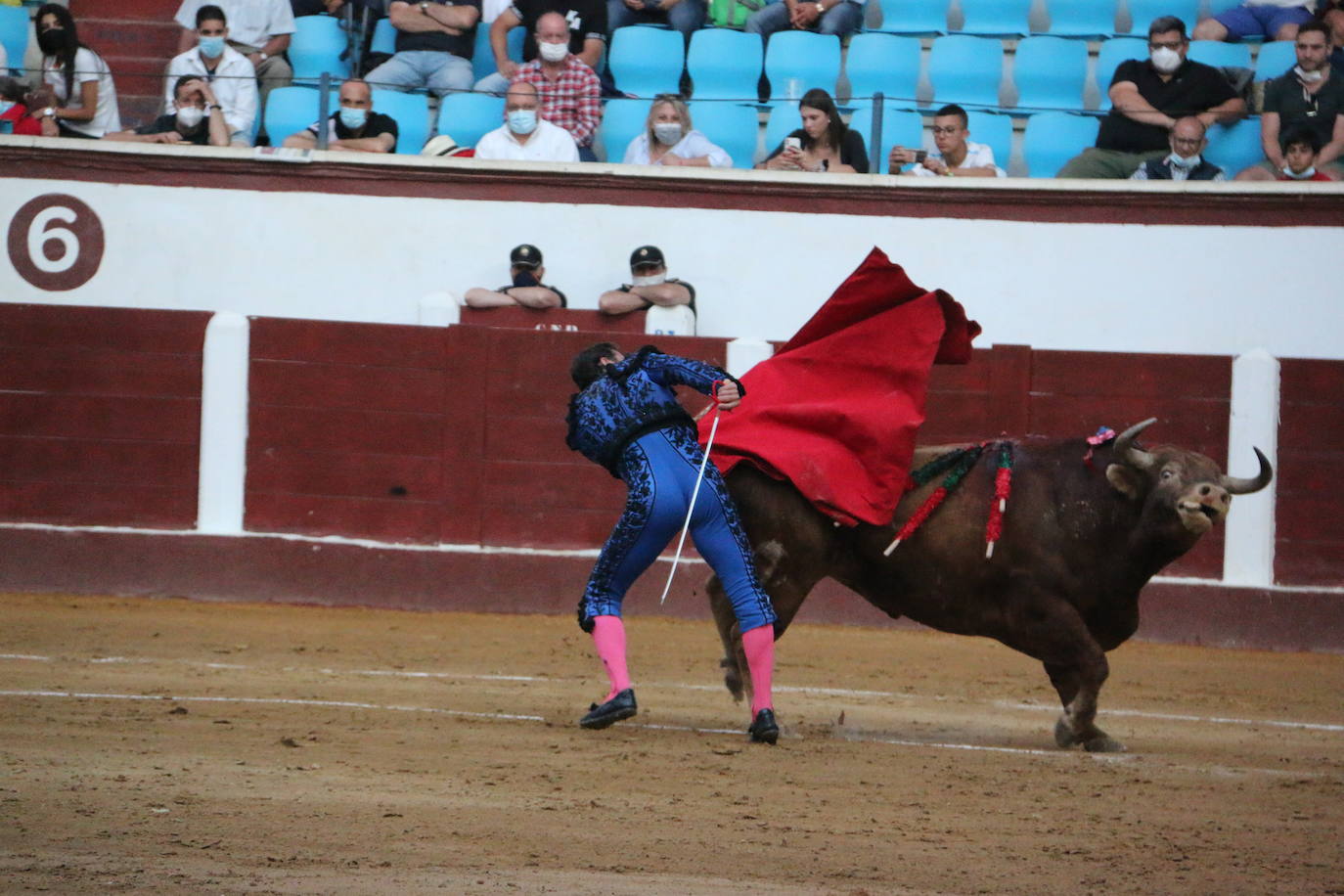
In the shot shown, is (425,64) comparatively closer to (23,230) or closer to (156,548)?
(23,230)

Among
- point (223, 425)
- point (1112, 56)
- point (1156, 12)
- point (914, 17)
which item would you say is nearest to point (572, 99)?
point (914, 17)

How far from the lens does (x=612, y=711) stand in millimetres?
5273

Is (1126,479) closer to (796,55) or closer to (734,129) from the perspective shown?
(734,129)

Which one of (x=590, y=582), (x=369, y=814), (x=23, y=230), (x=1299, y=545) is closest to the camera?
(x=369, y=814)

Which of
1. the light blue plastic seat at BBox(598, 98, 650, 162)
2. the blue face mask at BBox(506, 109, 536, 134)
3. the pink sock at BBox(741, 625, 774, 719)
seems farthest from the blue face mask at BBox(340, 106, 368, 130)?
the pink sock at BBox(741, 625, 774, 719)

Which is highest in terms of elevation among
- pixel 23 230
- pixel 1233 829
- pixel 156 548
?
pixel 23 230

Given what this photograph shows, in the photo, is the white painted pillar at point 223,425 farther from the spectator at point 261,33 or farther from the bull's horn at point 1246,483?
the bull's horn at point 1246,483

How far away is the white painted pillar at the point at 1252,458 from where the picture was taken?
891 cm

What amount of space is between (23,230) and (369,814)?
6.56 metres

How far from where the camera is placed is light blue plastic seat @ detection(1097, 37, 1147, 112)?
32.7ft

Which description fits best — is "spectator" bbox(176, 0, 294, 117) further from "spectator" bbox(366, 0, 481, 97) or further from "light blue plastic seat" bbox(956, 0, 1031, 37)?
"light blue plastic seat" bbox(956, 0, 1031, 37)

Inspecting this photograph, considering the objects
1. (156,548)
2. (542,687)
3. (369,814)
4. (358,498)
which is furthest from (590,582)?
(156,548)

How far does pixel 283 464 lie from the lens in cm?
932

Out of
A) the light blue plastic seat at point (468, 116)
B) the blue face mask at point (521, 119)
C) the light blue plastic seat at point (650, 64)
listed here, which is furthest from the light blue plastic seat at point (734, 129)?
the light blue plastic seat at point (468, 116)
